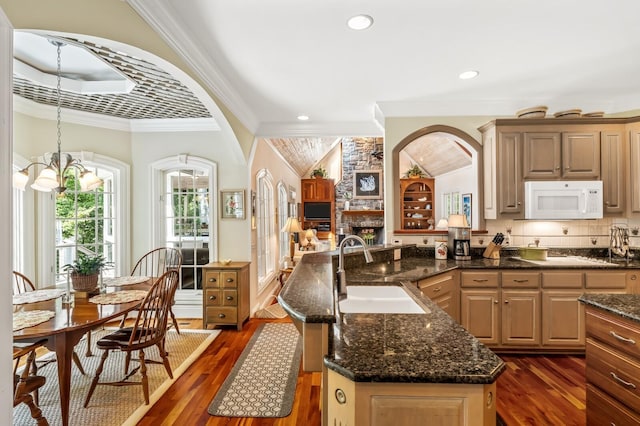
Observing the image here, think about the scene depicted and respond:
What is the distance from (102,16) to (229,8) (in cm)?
66

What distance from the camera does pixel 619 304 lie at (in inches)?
68.3

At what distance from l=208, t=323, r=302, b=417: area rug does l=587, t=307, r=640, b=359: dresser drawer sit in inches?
78.3

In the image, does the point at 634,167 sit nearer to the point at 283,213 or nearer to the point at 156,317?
the point at 156,317

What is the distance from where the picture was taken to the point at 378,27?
6.68 feet

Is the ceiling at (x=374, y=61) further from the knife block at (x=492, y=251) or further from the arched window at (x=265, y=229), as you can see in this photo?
the knife block at (x=492, y=251)

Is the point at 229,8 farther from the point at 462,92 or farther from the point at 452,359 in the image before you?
the point at 462,92

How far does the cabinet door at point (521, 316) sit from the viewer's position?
9.74ft

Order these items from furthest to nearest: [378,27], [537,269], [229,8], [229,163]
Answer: [229,163]
[537,269]
[378,27]
[229,8]

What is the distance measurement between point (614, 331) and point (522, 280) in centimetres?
137

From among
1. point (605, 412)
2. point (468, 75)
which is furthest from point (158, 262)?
point (605, 412)

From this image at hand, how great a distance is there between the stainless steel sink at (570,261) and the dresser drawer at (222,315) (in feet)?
10.8

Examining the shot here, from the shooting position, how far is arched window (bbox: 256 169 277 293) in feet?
16.2

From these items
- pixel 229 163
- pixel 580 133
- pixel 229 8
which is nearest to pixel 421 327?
pixel 229 8

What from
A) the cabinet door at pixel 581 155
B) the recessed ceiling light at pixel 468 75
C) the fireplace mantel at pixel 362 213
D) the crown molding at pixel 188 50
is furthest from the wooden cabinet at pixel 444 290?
the fireplace mantel at pixel 362 213
